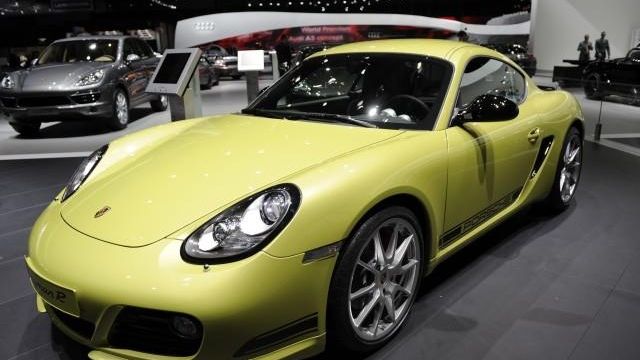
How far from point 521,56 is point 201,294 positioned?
13.9 metres

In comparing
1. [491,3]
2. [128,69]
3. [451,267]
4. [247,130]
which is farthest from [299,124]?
[491,3]

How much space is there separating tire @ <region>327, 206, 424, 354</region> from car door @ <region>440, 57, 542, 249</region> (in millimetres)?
286

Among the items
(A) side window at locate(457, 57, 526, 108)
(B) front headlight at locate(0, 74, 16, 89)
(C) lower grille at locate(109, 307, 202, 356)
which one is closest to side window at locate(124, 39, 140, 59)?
(B) front headlight at locate(0, 74, 16, 89)

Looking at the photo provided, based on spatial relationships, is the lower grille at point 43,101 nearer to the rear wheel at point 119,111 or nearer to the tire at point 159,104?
the rear wheel at point 119,111

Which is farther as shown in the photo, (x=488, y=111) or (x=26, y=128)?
(x=26, y=128)

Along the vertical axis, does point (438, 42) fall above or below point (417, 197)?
above

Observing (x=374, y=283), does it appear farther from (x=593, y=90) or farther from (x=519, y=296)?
(x=593, y=90)

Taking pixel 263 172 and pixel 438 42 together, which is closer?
pixel 263 172

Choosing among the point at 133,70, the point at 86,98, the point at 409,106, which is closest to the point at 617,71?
the point at 133,70

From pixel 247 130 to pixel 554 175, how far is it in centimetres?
219

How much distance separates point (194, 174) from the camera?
2.12 meters

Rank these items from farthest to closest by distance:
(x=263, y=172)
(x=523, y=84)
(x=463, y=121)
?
(x=523, y=84) → (x=463, y=121) → (x=263, y=172)

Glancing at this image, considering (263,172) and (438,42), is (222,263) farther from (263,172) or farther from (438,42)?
(438,42)

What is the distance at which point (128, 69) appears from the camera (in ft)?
25.5
